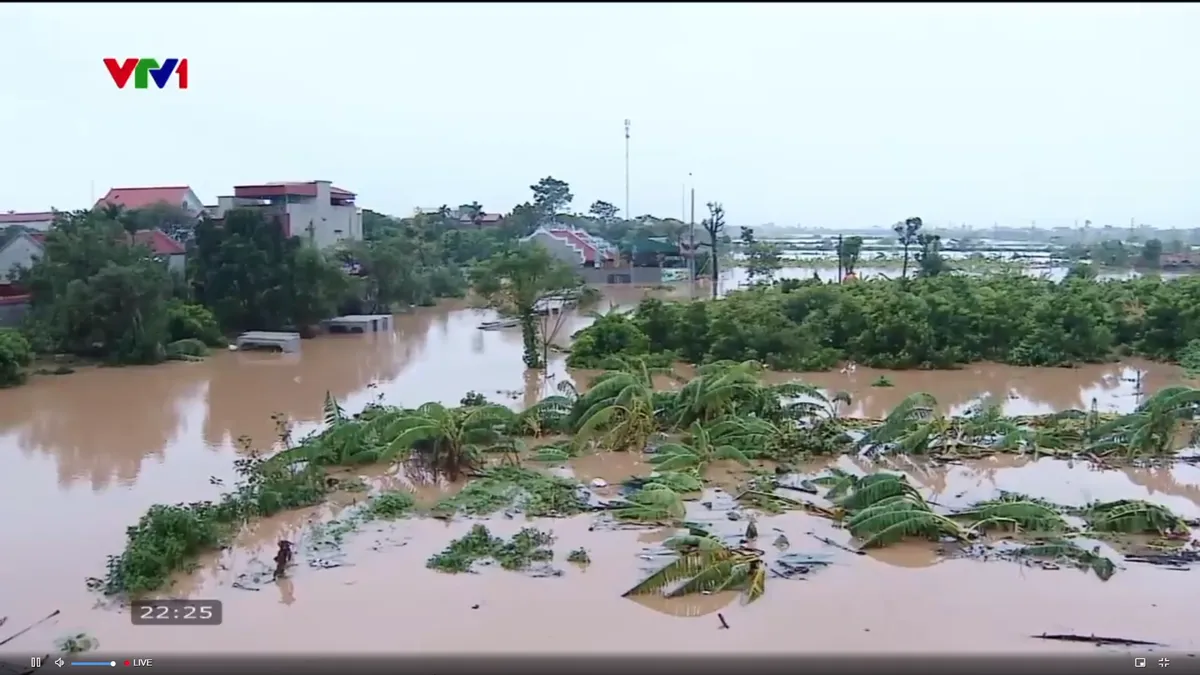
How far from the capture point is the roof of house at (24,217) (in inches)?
695

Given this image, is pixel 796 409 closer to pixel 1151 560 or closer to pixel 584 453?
pixel 584 453

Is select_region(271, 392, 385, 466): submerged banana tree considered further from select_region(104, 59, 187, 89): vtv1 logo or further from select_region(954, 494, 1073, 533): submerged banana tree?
select_region(954, 494, 1073, 533): submerged banana tree

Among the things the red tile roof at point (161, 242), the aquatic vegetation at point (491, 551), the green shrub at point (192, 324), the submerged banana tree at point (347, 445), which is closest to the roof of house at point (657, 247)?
the red tile roof at point (161, 242)

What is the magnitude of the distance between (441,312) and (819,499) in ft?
56.3

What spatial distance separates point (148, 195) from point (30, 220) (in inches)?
180

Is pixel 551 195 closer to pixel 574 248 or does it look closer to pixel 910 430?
pixel 574 248

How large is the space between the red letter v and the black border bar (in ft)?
11.5

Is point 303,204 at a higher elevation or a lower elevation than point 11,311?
higher

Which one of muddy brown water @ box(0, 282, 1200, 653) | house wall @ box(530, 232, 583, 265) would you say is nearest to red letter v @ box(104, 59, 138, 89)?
muddy brown water @ box(0, 282, 1200, 653)

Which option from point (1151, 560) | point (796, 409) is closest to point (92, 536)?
point (796, 409)

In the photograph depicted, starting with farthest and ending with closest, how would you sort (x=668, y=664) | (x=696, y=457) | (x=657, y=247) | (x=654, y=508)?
(x=657, y=247) < (x=696, y=457) < (x=654, y=508) < (x=668, y=664)

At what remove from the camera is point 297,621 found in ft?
16.3

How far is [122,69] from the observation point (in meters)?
6.10

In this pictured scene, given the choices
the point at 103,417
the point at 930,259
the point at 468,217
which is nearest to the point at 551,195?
the point at 468,217
